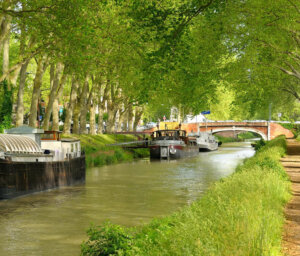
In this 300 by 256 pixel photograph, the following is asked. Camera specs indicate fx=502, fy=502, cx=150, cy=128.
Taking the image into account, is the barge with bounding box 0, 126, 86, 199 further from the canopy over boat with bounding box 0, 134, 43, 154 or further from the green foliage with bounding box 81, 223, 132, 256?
the green foliage with bounding box 81, 223, 132, 256

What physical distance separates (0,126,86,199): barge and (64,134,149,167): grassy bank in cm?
880

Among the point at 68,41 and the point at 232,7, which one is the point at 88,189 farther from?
the point at 232,7

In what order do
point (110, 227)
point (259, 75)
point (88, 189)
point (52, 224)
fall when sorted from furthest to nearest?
point (259, 75)
point (88, 189)
point (52, 224)
point (110, 227)

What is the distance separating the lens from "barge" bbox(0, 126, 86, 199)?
22.9m

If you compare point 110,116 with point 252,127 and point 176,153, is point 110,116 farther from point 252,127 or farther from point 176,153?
point 252,127

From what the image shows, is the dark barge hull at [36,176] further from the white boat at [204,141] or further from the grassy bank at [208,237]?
the white boat at [204,141]

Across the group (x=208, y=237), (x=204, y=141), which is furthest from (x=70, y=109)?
(x=208, y=237)

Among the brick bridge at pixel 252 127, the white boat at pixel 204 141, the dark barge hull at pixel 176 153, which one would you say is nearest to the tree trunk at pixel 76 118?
the dark barge hull at pixel 176 153

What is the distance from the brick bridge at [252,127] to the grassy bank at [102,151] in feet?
132

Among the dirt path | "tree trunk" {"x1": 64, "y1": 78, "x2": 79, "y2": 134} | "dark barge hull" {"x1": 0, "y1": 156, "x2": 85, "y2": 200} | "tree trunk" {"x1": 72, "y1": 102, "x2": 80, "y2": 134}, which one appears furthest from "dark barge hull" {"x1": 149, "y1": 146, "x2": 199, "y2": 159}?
the dirt path

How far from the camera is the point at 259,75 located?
35031mm

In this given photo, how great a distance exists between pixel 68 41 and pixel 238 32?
9904mm

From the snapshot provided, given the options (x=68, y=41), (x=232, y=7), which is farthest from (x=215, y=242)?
(x=68, y=41)

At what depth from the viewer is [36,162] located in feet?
82.1
